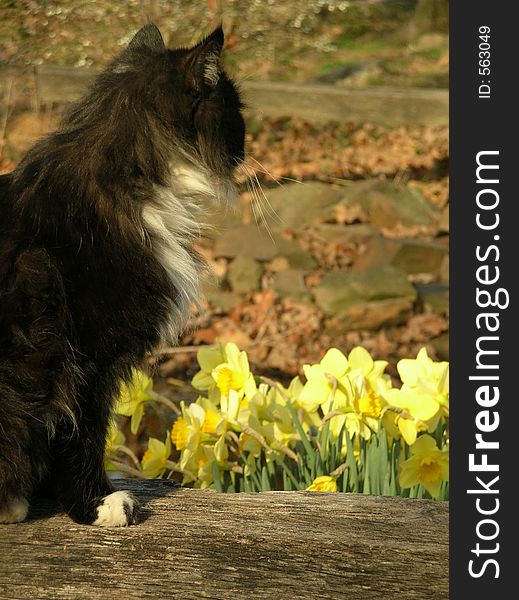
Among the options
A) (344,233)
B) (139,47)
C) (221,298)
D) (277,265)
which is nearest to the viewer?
(139,47)

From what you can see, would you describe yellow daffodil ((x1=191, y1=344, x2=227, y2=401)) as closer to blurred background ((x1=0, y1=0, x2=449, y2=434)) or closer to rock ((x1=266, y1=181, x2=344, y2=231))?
blurred background ((x1=0, y1=0, x2=449, y2=434))

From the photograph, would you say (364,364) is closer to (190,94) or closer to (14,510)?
(190,94)

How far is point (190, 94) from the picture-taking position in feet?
8.48

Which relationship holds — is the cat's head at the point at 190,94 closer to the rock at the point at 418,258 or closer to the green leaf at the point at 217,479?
the green leaf at the point at 217,479

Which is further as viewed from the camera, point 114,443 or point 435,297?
point 435,297

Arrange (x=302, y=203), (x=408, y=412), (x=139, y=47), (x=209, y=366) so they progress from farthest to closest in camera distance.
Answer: (x=302, y=203) < (x=209, y=366) < (x=408, y=412) < (x=139, y=47)

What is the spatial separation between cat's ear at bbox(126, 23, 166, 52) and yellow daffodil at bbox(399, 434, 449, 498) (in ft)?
4.83

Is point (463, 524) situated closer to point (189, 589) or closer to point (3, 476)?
point (189, 589)

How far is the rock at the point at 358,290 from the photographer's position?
6.41 meters

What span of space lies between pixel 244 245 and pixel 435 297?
1.52 m

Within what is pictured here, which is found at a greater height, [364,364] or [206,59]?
[206,59]

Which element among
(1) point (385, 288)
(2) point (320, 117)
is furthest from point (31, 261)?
(2) point (320, 117)

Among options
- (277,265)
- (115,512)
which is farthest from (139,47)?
(277,265)

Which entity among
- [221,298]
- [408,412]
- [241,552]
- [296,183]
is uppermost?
[296,183]
